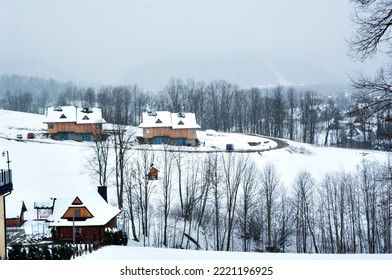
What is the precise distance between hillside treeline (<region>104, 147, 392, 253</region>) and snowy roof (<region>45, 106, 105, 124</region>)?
12.2m

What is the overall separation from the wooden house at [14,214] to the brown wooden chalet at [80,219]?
2283 millimetres

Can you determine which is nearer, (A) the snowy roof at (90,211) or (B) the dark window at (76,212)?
(A) the snowy roof at (90,211)

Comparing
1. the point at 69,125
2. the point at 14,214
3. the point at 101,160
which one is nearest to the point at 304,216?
the point at 101,160

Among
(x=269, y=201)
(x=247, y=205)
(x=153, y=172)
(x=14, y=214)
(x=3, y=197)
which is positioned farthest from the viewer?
(x=153, y=172)

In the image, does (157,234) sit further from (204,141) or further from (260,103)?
(260,103)

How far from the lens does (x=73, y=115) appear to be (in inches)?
1179

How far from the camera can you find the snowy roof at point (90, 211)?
13367mm

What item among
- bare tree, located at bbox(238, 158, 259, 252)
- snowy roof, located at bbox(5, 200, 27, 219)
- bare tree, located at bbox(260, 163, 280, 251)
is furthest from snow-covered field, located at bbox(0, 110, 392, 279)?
bare tree, located at bbox(238, 158, 259, 252)

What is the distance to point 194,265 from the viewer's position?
4316 mm

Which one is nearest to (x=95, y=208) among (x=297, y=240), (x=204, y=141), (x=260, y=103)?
(x=297, y=240)

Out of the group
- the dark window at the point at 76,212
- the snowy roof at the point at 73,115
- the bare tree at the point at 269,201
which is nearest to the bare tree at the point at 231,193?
the bare tree at the point at 269,201

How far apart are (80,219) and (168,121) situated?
16.1m

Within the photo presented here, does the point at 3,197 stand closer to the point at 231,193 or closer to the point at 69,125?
the point at 231,193

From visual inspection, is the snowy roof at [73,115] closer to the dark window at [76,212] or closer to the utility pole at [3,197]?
the dark window at [76,212]
